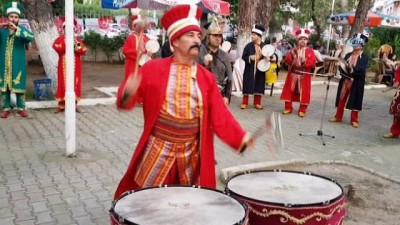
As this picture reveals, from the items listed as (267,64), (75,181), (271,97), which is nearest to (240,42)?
(271,97)

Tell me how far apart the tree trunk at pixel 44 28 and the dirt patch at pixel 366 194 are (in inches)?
244

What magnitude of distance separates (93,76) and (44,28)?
488cm

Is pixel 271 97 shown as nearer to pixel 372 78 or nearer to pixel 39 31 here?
pixel 39 31

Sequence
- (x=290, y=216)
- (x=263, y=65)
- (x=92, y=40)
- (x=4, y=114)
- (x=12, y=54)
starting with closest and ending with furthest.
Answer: (x=290, y=216) → (x=12, y=54) → (x=4, y=114) → (x=263, y=65) → (x=92, y=40)

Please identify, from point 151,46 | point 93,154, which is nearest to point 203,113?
point 93,154

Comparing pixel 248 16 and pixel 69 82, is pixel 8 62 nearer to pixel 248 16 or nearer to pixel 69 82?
pixel 69 82

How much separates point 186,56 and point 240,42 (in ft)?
33.4

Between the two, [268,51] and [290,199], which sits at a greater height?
Result: [268,51]

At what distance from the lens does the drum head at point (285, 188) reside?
2.61 metres

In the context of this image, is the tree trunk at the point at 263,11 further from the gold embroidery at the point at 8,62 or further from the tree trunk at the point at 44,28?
the gold embroidery at the point at 8,62

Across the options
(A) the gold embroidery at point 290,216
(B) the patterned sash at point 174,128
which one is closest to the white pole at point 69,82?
(B) the patterned sash at point 174,128

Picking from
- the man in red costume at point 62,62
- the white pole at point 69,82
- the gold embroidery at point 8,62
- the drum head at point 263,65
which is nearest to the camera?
the white pole at point 69,82

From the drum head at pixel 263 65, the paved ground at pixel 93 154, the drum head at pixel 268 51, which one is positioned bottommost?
Result: the paved ground at pixel 93 154

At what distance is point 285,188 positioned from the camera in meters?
2.78
